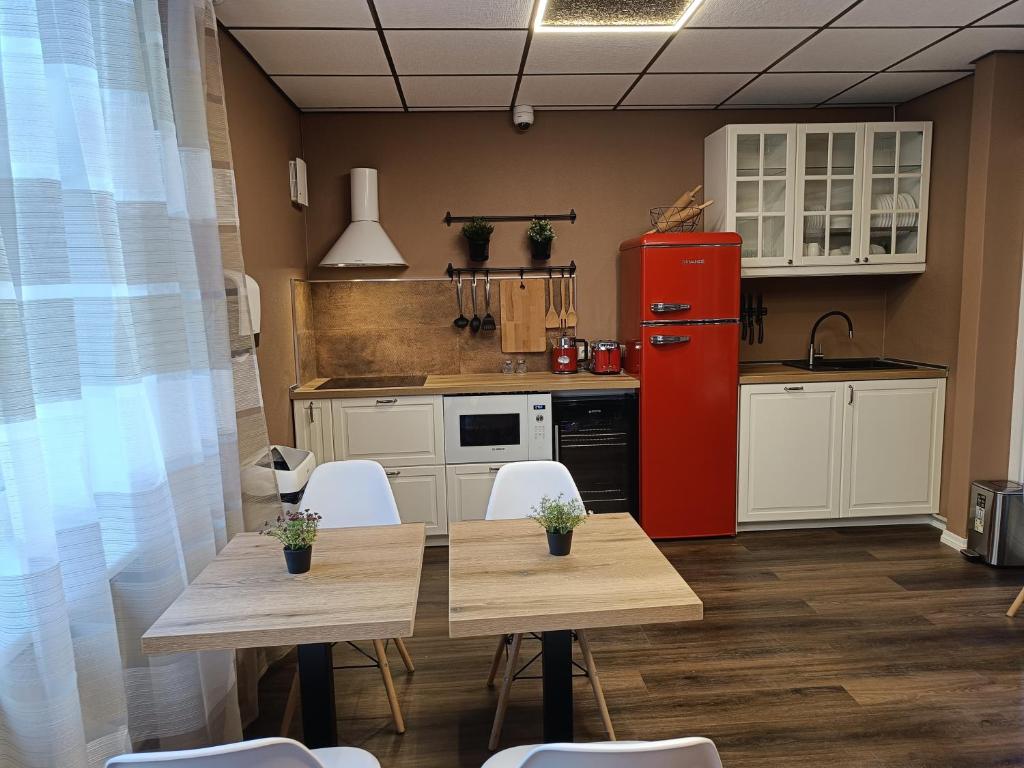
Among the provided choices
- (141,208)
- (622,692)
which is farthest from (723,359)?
(141,208)

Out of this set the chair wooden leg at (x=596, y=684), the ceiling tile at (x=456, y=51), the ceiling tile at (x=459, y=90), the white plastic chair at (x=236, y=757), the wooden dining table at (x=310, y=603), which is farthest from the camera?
the ceiling tile at (x=459, y=90)

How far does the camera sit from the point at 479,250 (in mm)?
4293

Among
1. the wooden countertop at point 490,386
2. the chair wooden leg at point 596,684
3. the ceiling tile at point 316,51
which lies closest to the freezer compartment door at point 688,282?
the wooden countertop at point 490,386

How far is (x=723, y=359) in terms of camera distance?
3.91 m

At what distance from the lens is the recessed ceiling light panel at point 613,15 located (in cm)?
273

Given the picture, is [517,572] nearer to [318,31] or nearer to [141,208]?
[141,208]

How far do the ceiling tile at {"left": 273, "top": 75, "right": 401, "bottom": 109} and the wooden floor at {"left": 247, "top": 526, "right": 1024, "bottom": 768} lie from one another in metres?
2.64

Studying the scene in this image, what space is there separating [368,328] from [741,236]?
233 cm

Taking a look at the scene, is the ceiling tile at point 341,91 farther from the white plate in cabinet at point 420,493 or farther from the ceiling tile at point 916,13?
the ceiling tile at point 916,13

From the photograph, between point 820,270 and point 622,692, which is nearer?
point 622,692

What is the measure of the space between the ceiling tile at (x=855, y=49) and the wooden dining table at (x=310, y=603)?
292 cm

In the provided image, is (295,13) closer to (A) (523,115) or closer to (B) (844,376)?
(A) (523,115)

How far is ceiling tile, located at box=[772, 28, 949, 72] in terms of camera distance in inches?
123

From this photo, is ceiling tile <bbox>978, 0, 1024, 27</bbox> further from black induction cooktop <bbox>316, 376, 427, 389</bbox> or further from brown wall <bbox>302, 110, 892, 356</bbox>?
black induction cooktop <bbox>316, 376, 427, 389</bbox>
